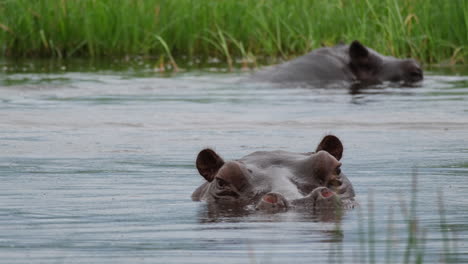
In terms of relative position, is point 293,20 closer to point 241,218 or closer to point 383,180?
point 383,180

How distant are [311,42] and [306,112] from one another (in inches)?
205

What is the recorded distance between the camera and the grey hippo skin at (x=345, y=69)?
41.4 ft

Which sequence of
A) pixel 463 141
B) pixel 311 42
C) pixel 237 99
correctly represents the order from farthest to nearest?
1. pixel 311 42
2. pixel 237 99
3. pixel 463 141

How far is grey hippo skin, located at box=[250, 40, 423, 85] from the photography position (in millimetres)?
12617

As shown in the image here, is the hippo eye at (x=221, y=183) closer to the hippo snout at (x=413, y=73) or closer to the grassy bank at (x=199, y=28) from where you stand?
the hippo snout at (x=413, y=73)

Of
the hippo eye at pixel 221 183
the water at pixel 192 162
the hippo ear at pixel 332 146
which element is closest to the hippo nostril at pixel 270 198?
the water at pixel 192 162

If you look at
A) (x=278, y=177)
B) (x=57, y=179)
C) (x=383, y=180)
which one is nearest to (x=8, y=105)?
(x=57, y=179)

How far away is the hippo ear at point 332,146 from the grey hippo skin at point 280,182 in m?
0.12

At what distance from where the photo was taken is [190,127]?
9.12 m

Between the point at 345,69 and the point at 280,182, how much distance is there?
791cm

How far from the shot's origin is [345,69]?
12.8 meters

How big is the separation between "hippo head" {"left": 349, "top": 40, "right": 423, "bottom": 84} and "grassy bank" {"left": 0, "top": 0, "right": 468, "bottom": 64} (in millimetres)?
1092

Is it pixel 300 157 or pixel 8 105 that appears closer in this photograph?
pixel 300 157

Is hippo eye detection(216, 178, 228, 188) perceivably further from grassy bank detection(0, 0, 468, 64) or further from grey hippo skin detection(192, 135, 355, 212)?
grassy bank detection(0, 0, 468, 64)
